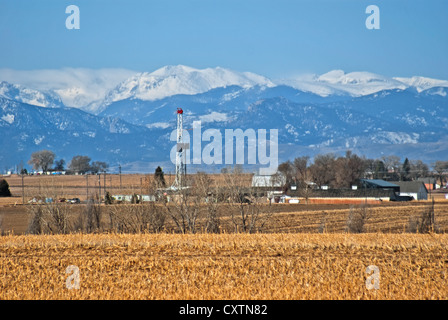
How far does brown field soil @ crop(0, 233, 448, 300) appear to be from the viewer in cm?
2002

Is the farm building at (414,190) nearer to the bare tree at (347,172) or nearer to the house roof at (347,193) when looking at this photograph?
the bare tree at (347,172)

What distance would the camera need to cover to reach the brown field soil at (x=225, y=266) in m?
20.0

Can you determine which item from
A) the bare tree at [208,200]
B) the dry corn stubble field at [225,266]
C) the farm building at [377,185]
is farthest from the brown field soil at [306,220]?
the farm building at [377,185]

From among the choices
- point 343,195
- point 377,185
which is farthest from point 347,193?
point 377,185

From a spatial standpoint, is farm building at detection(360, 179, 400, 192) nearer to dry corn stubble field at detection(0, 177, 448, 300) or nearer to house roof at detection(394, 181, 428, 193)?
house roof at detection(394, 181, 428, 193)

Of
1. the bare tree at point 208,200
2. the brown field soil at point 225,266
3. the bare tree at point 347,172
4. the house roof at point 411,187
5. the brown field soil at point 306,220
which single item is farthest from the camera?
the bare tree at point 347,172

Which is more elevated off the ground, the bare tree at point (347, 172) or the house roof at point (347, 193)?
the bare tree at point (347, 172)

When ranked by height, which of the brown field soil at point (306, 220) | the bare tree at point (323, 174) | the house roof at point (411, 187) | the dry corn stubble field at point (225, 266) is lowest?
the brown field soil at point (306, 220)

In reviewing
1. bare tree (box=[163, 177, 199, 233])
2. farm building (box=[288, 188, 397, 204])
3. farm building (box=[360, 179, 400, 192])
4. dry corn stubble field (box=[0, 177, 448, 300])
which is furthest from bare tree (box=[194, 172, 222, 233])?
farm building (box=[360, 179, 400, 192])

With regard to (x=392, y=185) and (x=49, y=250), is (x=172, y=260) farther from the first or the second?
(x=392, y=185)

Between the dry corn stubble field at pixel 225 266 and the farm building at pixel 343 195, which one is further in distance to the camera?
the farm building at pixel 343 195

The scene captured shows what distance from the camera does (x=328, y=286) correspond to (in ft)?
67.5

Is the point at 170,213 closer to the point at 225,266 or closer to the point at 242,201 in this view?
the point at 242,201

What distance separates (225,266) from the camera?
78.4 ft
